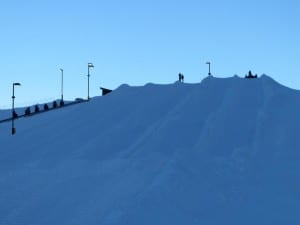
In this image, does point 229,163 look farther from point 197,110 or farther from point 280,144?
point 197,110

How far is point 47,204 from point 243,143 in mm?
11512

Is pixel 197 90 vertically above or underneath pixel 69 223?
above

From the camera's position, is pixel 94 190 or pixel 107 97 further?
pixel 107 97

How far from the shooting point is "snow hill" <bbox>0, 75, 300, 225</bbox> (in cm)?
2300

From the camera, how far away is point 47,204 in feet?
80.5

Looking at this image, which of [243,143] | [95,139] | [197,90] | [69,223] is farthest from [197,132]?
[69,223]

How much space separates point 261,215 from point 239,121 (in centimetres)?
1229

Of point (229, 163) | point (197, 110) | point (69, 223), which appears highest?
point (197, 110)

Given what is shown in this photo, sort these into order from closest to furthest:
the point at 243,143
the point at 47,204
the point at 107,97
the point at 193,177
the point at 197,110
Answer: the point at 47,204 < the point at 193,177 < the point at 243,143 < the point at 197,110 < the point at 107,97

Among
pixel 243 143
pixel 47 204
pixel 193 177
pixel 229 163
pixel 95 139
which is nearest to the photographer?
pixel 47 204

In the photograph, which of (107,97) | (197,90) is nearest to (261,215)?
(197,90)

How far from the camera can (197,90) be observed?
41000 millimetres

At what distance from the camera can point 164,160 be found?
1108 inches

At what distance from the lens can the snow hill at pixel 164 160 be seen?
75.5ft
